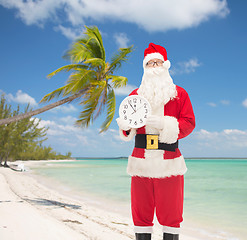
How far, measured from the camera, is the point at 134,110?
8.20 ft

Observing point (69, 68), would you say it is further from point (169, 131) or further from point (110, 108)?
point (169, 131)

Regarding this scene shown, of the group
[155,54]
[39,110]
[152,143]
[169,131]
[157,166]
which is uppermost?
[155,54]

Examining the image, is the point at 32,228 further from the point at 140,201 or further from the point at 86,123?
the point at 86,123

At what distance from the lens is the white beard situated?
269 cm

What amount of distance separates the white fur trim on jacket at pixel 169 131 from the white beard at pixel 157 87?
23 cm

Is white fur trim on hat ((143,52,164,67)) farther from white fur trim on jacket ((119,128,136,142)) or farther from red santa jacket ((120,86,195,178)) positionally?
white fur trim on jacket ((119,128,136,142))

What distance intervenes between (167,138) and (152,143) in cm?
16

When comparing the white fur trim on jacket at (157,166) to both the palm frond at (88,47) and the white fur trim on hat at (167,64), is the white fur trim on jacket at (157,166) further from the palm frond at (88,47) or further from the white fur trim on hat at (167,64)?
the palm frond at (88,47)

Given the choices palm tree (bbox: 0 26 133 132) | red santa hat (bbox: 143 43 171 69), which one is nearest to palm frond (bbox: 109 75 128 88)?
palm tree (bbox: 0 26 133 132)

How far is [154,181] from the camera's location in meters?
2.57

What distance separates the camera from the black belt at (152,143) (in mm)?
2557

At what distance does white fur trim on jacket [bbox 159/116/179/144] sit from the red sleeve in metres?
0.08

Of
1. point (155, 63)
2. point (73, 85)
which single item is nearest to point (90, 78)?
point (73, 85)

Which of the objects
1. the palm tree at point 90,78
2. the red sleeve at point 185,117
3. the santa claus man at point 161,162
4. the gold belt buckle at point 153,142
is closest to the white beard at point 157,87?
the santa claus man at point 161,162
